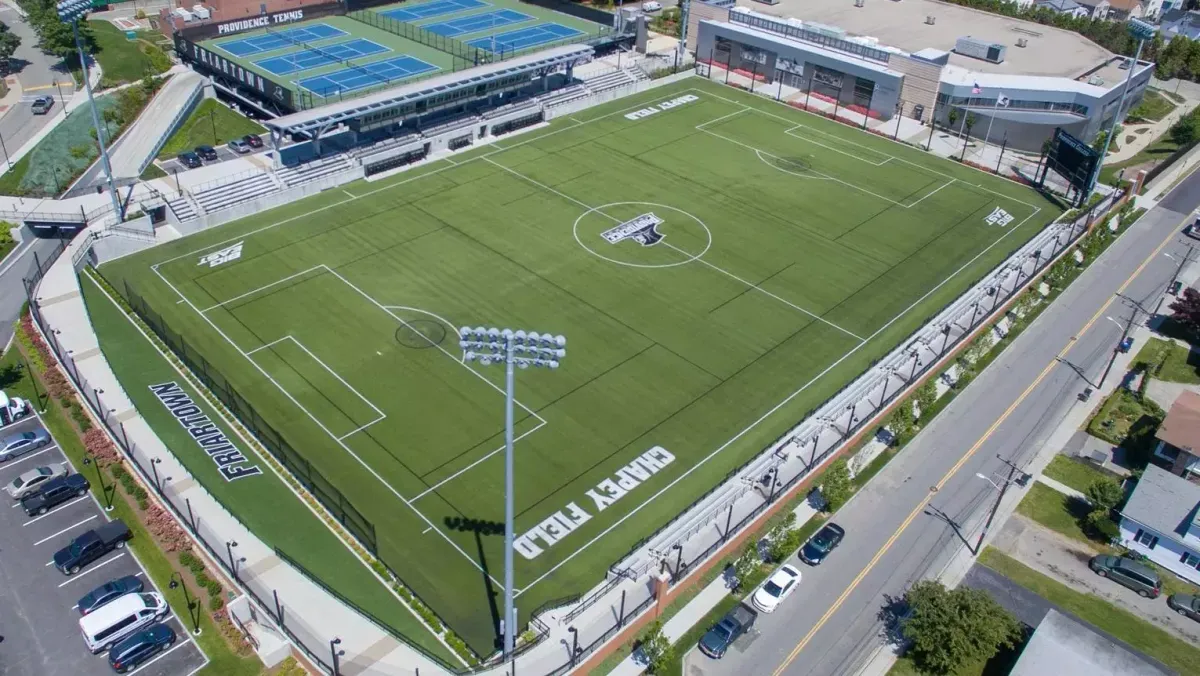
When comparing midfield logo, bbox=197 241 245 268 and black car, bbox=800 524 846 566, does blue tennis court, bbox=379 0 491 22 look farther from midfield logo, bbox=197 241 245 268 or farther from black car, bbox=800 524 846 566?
black car, bbox=800 524 846 566

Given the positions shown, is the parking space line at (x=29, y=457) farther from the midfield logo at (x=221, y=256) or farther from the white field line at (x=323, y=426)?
the midfield logo at (x=221, y=256)

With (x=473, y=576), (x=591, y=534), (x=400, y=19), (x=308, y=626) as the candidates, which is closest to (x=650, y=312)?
(x=591, y=534)

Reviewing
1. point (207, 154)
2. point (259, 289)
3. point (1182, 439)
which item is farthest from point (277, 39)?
point (1182, 439)

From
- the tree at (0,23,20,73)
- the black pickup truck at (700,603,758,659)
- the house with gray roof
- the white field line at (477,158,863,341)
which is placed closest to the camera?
the black pickup truck at (700,603,758,659)

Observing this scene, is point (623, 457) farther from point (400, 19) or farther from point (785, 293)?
point (400, 19)

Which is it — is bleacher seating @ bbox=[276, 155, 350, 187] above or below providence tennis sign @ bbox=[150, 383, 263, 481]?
above

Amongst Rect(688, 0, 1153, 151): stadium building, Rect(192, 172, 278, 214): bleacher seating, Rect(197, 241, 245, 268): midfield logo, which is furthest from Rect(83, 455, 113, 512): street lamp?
Rect(688, 0, 1153, 151): stadium building
